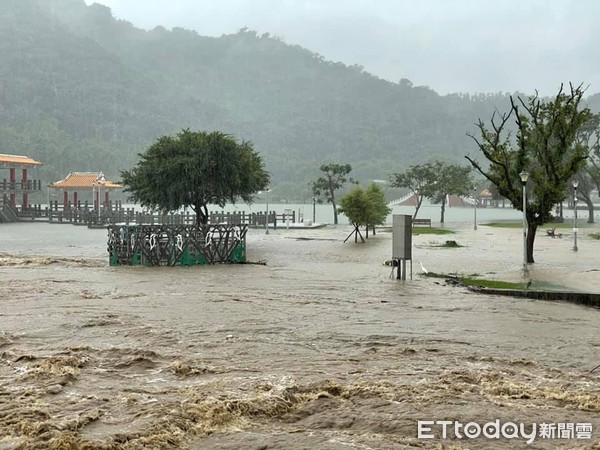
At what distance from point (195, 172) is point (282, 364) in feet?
122

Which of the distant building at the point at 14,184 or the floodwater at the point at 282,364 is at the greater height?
the distant building at the point at 14,184

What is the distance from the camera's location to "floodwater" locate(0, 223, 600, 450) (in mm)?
8195

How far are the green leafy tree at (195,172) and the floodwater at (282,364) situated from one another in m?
26.4

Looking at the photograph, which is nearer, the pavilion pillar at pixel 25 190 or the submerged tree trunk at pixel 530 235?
the submerged tree trunk at pixel 530 235

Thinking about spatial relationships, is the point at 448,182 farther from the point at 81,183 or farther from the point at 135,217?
the point at 81,183

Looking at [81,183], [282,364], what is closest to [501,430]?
[282,364]

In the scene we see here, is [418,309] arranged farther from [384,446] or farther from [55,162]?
[55,162]

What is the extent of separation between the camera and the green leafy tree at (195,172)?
47.8 meters

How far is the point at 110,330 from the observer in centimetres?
1391

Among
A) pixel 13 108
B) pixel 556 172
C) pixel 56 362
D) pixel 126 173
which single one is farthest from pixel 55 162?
pixel 56 362

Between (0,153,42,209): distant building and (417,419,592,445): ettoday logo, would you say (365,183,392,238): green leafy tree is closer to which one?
(417,419,592,445): ettoday logo

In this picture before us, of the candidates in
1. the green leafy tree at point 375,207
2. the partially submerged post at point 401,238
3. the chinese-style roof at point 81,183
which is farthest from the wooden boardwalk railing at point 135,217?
the partially submerged post at point 401,238

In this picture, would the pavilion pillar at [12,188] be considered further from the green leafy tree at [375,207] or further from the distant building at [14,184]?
the green leafy tree at [375,207]

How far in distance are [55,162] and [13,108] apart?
3280 cm
